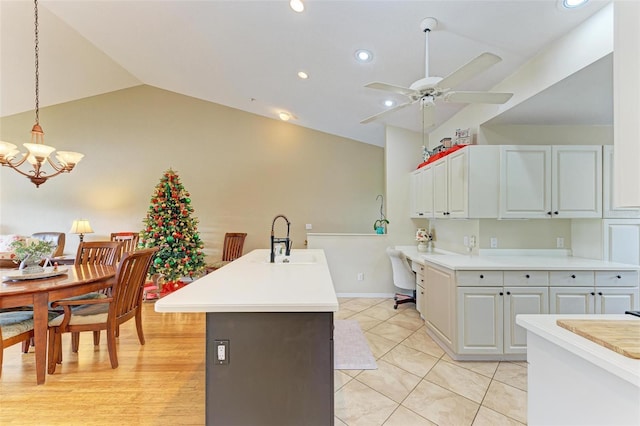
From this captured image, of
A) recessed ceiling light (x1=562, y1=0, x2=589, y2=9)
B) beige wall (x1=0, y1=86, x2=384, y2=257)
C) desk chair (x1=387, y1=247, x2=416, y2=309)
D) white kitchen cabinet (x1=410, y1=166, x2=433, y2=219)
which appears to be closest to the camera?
recessed ceiling light (x1=562, y1=0, x2=589, y2=9)

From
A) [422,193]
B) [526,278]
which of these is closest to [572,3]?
[526,278]

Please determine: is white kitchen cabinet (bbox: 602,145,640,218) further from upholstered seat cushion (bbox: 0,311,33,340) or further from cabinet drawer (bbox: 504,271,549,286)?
upholstered seat cushion (bbox: 0,311,33,340)

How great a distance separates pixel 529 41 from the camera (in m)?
2.24

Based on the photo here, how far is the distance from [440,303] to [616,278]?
1.47 metres

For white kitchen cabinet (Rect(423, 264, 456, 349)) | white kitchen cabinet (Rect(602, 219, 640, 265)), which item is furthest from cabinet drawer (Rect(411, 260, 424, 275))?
white kitchen cabinet (Rect(602, 219, 640, 265))

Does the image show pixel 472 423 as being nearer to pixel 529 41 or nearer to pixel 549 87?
pixel 549 87

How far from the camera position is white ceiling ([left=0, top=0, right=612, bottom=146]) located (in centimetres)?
221

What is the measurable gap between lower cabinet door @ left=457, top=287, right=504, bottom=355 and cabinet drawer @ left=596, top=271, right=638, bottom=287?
83 cm

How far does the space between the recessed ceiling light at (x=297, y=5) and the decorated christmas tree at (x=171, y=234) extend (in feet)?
11.3

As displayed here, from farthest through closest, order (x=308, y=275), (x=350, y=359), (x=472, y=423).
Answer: (x=350, y=359) < (x=308, y=275) < (x=472, y=423)

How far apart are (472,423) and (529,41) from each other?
2.85 metres

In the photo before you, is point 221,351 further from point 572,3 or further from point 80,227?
point 80,227

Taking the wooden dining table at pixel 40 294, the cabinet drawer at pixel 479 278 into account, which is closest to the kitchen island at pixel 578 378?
the cabinet drawer at pixel 479 278

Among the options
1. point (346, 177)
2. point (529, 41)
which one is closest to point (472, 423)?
point (529, 41)
